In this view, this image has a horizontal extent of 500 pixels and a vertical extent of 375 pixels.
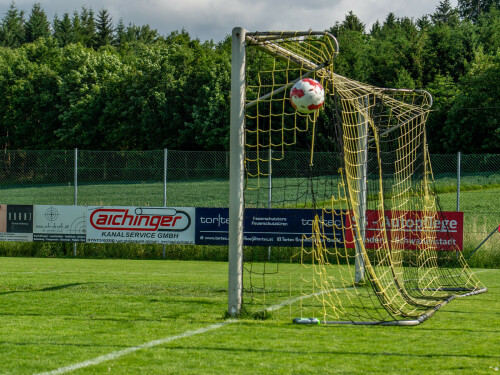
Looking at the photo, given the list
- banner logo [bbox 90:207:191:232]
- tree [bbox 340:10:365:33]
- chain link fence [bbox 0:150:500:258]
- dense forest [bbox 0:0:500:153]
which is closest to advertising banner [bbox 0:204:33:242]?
chain link fence [bbox 0:150:500:258]

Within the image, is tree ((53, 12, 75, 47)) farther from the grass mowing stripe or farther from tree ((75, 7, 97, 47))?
the grass mowing stripe

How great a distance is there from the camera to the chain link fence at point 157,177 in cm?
2034

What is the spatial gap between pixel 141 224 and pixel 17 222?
12.6 ft

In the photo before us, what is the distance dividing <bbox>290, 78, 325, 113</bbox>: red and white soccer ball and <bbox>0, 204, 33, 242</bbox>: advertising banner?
527 inches

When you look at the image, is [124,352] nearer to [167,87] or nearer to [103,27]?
[167,87]

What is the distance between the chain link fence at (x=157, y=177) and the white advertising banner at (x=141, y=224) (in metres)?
1.44

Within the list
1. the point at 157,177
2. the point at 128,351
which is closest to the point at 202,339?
the point at 128,351

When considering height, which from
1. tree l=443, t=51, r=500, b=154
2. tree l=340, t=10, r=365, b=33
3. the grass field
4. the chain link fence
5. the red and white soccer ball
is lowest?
the grass field

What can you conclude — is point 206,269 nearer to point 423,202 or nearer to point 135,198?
point 423,202

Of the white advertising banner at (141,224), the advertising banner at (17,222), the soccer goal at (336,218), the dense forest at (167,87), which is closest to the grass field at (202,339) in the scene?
the soccer goal at (336,218)

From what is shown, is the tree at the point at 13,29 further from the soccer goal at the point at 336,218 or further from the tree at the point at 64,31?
the soccer goal at the point at 336,218

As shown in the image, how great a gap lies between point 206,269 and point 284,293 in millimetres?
5609

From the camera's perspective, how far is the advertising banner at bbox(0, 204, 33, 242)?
18812mm

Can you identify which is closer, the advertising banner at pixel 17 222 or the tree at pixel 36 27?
the advertising banner at pixel 17 222
